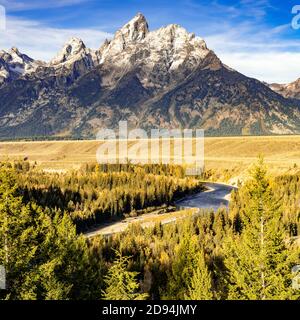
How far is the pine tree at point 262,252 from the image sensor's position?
24.5 meters

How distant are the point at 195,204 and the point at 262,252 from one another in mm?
114580

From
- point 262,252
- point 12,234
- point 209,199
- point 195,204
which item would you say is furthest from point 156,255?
point 209,199

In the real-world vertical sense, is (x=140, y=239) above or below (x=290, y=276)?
below

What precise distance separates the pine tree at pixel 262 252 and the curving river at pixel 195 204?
75870mm

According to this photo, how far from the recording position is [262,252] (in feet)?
80.7

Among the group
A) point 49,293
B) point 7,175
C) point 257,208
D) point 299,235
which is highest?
point 7,175

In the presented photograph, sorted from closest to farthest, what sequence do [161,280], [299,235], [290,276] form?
[290,276] → [161,280] → [299,235]

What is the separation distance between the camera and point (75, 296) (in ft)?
118

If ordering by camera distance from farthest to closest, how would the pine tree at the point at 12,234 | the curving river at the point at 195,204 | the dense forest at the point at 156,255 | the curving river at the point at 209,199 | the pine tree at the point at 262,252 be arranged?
the curving river at the point at 209,199
the curving river at the point at 195,204
the pine tree at the point at 262,252
the dense forest at the point at 156,255
the pine tree at the point at 12,234

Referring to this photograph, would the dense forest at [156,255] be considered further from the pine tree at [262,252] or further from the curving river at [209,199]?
the curving river at [209,199]

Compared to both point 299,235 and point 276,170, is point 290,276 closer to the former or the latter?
point 299,235

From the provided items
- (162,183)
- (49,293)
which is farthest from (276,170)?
(49,293)

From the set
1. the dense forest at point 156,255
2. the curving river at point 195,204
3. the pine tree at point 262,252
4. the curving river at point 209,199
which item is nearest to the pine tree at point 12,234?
the dense forest at point 156,255
